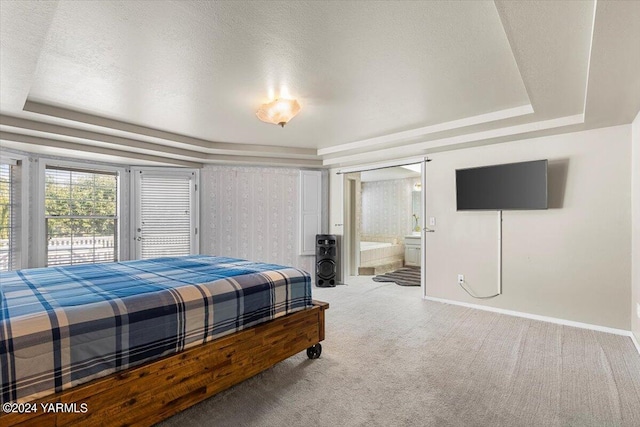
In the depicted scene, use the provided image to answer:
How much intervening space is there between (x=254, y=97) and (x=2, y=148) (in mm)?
3251

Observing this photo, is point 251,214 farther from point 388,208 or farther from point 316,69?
point 388,208

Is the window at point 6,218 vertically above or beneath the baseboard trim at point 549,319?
above

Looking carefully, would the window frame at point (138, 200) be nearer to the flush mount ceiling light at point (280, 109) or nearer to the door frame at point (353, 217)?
the door frame at point (353, 217)

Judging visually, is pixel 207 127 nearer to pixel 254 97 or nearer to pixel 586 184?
pixel 254 97

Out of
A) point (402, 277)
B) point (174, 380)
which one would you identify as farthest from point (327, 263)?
point (174, 380)

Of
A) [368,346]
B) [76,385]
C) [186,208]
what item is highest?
[186,208]

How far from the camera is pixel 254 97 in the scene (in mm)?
3152

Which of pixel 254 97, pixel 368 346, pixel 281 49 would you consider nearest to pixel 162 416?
pixel 368 346

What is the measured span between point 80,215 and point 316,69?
4.24m

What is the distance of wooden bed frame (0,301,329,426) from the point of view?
1.48m

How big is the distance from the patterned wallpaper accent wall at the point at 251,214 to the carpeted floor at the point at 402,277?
1.49 metres

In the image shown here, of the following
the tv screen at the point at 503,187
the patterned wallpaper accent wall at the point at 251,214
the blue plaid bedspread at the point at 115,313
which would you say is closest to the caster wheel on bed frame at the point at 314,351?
the blue plaid bedspread at the point at 115,313

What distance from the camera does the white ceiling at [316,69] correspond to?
1773 millimetres

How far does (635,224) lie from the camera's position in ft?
10.1
